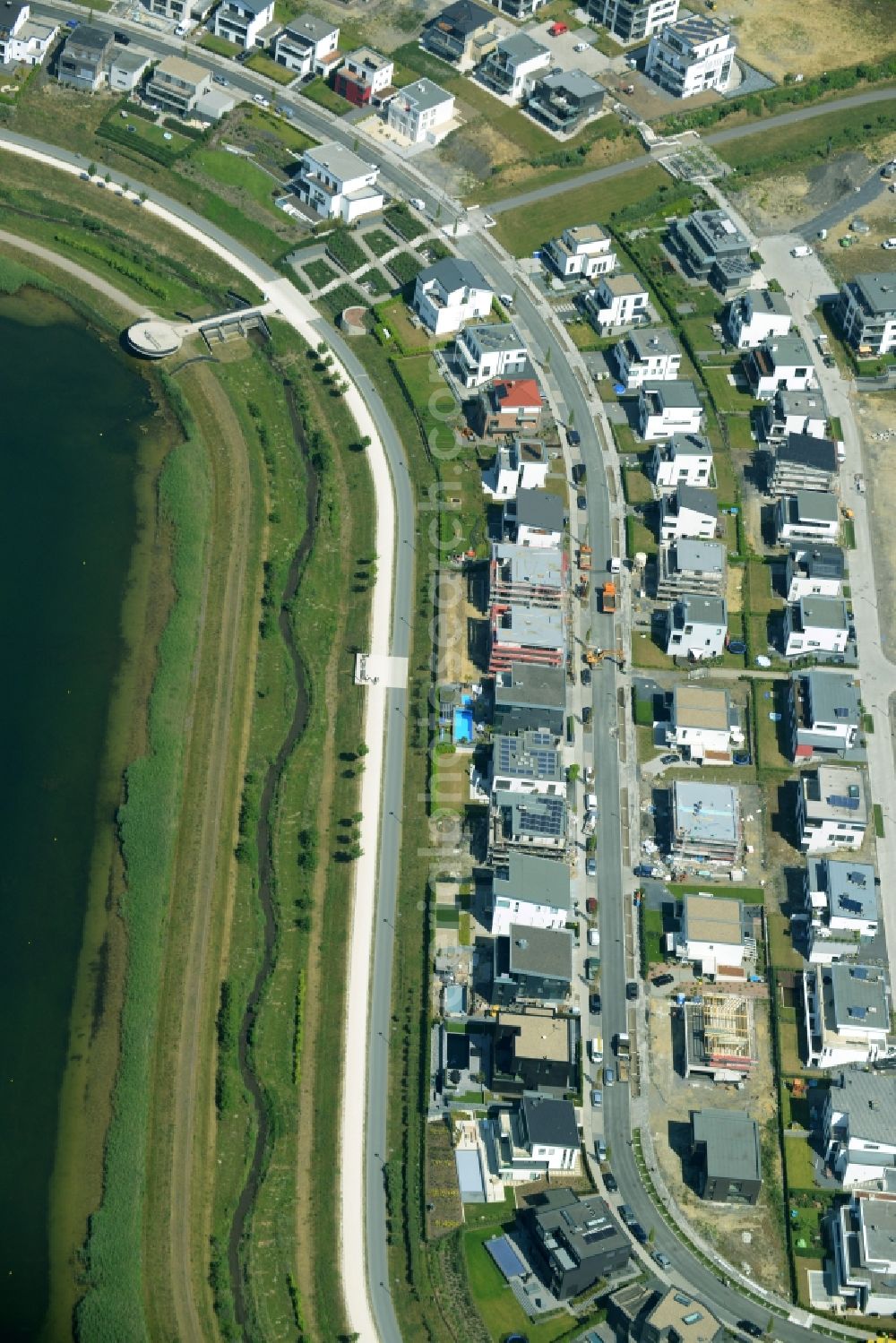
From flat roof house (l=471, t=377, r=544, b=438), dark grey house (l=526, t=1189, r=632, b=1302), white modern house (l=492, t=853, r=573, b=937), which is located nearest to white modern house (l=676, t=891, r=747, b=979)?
white modern house (l=492, t=853, r=573, b=937)

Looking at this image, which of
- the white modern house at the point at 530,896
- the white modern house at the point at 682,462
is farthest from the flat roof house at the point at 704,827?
the white modern house at the point at 682,462

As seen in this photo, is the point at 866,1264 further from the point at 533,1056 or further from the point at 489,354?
the point at 489,354

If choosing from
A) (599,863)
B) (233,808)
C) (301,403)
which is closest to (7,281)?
(301,403)

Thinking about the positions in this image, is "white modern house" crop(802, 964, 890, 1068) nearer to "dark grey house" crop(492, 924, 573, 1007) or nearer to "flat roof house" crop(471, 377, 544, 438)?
"dark grey house" crop(492, 924, 573, 1007)

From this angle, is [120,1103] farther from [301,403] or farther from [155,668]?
[301,403]

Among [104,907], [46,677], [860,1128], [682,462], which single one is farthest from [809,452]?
[104,907]
